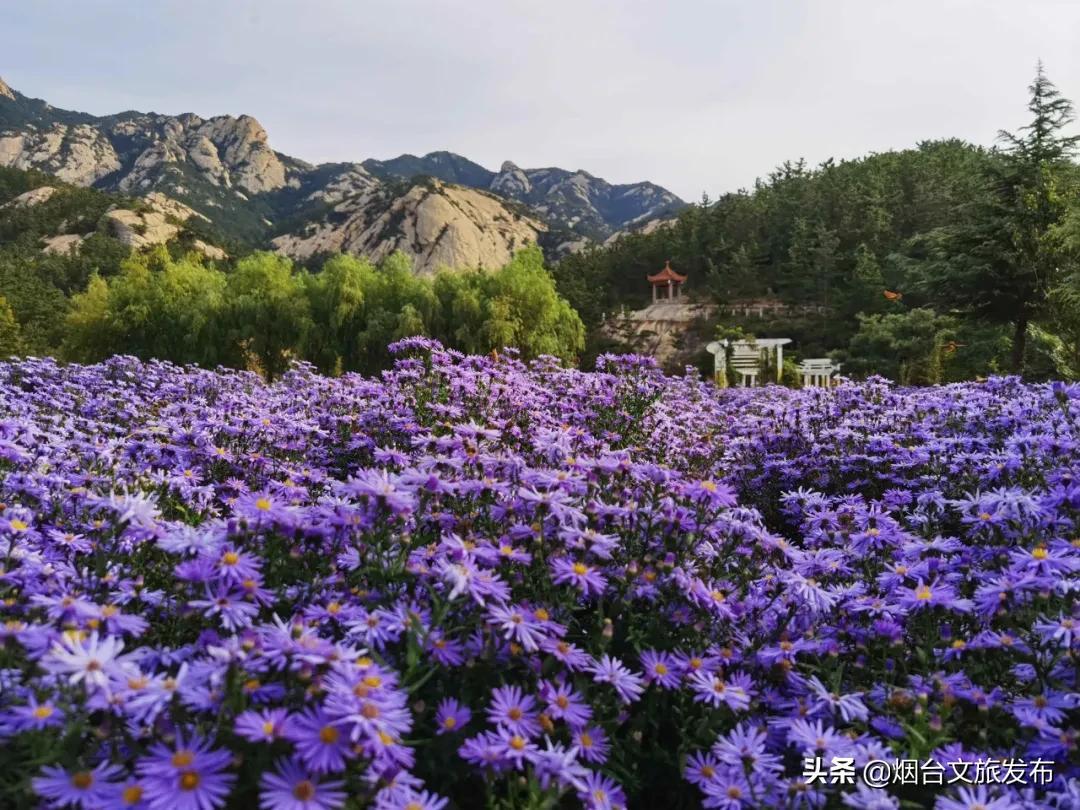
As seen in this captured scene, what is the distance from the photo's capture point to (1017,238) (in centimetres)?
1145

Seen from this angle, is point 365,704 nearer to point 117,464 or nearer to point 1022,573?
point 1022,573

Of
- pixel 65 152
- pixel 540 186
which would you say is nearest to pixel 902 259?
pixel 65 152

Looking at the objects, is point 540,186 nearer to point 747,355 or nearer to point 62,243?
point 62,243

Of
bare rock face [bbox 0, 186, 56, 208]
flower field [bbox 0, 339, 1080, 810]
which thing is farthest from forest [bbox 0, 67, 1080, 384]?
bare rock face [bbox 0, 186, 56, 208]

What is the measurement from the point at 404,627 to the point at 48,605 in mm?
709

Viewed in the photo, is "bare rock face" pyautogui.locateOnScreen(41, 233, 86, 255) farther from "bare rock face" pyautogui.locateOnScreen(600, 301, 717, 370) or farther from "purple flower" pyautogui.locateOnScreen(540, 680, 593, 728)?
"purple flower" pyautogui.locateOnScreen(540, 680, 593, 728)

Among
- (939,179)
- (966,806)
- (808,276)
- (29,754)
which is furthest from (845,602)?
(939,179)

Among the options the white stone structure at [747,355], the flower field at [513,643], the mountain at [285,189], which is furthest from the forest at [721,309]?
the mountain at [285,189]

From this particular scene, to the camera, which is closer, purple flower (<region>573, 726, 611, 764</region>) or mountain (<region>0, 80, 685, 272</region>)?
purple flower (<region>573, 726, 611, 764</region>)

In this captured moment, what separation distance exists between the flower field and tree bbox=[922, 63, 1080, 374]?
33.5 ft

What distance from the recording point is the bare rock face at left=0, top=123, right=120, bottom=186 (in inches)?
4262

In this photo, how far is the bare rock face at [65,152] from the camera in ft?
355

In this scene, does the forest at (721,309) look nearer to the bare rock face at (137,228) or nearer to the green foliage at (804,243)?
the green foliage at (804,243)

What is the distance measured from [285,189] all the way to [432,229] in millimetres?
86892
